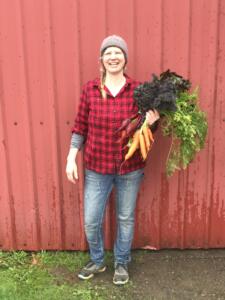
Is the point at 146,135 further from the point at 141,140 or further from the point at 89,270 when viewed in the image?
the point at 89,270

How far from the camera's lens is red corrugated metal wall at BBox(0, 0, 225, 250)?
363 centimetres

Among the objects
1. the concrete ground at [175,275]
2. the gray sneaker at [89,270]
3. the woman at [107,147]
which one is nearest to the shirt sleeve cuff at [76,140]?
the woman at [107,147]

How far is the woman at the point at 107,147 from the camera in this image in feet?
11.0

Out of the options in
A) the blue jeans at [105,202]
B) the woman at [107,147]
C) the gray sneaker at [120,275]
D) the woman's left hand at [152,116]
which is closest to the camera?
the woman's left hand at [152,116]

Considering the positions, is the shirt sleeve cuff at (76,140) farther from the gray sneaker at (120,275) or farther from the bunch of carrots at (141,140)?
the gray sneaker at (120,275)

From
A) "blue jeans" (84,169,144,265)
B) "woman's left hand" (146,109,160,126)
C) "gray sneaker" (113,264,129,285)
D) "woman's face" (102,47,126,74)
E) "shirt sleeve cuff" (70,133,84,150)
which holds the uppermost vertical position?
"woman's face" (102,47,126,74)

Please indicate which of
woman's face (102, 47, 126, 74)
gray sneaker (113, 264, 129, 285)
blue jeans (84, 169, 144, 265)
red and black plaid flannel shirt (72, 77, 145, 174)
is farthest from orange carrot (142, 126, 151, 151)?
gray sneaker (113, 264, 129, 285)

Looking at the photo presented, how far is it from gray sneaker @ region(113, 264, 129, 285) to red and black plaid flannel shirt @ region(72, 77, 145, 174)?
871 mm

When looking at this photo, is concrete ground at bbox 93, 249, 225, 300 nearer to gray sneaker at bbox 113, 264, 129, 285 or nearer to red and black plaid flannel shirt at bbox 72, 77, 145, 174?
gray sneaker at bbox 113, 264, 129, 285

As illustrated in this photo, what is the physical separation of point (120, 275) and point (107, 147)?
1.10 m

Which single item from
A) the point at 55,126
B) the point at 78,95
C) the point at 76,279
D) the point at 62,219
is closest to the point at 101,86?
the point at 78,95

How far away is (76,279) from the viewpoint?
12.5 ft

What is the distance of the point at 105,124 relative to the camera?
3.39 metres

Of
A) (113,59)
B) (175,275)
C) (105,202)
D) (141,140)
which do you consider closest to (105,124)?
(141,140)
